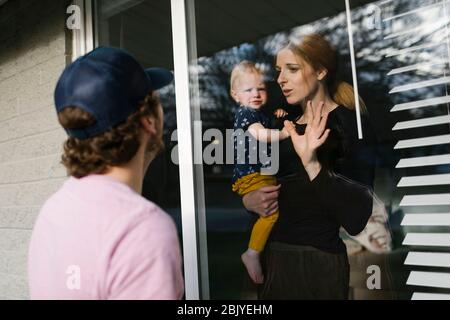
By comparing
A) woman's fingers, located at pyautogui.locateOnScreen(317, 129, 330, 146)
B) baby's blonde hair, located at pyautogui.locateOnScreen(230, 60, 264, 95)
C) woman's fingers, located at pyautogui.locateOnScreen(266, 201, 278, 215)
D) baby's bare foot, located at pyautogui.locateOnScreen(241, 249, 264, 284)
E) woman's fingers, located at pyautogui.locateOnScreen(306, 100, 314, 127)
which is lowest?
baby's bare foot, located at pyautogui.locateOnScreen(241, 249, 264, 284)

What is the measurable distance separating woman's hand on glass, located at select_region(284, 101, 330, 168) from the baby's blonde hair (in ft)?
1.16

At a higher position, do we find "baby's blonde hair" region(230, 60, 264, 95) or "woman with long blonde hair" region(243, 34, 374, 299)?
"baby's blonde hair" region(230, 60, 264, 95)

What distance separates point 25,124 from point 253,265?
2.02m

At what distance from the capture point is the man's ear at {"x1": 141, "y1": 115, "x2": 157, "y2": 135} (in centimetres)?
100

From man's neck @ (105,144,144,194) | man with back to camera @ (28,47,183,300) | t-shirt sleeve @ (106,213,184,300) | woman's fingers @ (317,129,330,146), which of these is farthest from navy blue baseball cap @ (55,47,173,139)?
woman's fingers @ (317,129,330,146)

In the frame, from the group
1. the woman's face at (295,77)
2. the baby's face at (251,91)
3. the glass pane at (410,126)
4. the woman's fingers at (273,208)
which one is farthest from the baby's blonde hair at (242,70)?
the woman's fingers at (273,208)

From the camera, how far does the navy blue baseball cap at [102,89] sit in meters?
0.91

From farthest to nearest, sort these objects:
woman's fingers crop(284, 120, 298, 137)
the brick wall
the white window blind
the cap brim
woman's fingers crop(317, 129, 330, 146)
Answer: the brick wall → woman's fingers crop(284, 120, 298, 137) → woman's fingers crop(317, 129, 330, 146) → the white window blind → the cap brim

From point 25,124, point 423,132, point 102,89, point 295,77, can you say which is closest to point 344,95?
point 295,77

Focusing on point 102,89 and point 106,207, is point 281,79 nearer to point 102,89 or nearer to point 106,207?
point 102,89

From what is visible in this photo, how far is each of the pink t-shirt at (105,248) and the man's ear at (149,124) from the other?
169 mm

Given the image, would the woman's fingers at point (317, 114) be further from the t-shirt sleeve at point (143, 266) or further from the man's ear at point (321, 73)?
the t-shirt sleeve at point (143, 266)

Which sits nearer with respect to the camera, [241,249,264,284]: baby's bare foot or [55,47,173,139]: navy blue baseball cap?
[55,47,173,139]: navy blue baseball cap

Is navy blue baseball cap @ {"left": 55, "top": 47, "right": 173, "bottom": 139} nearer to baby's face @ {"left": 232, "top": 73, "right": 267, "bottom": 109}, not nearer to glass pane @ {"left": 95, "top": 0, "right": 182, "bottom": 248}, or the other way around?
baby's face @ {"left": 232, "top": 73, "right": 267, "bottom": 109}
